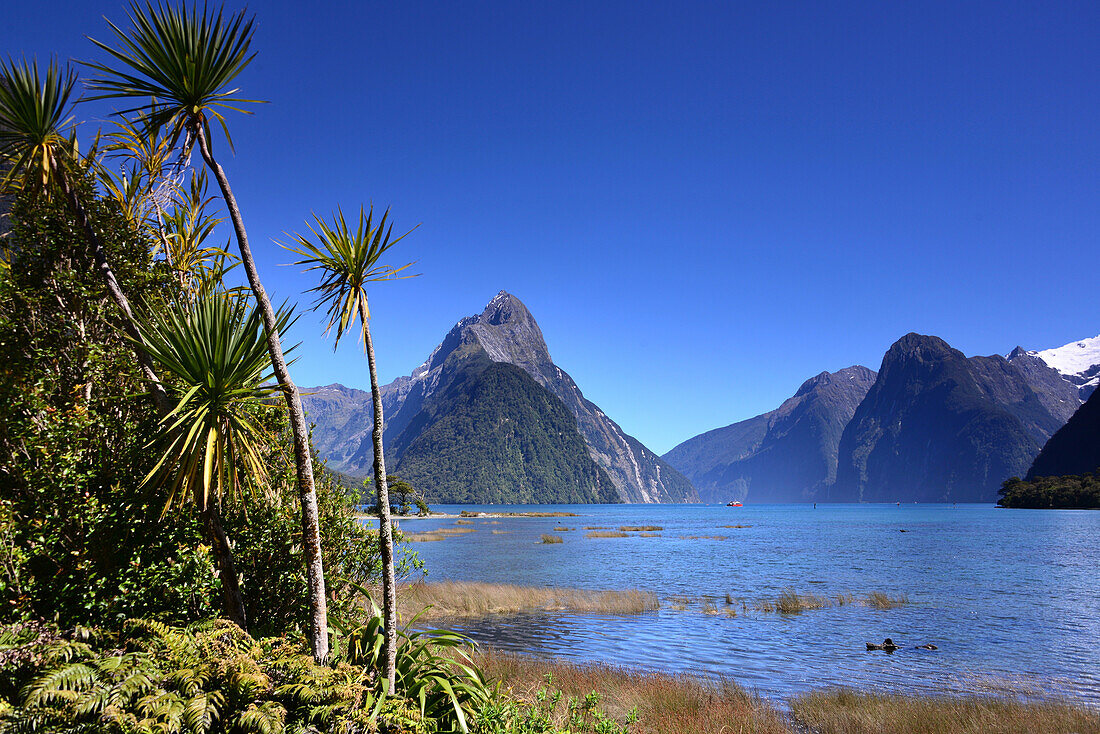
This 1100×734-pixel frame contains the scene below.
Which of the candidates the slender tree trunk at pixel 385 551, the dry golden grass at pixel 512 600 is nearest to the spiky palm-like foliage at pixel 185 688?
the slender tree trunk at pixel 385 551

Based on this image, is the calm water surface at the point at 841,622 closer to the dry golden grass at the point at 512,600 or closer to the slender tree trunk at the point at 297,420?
the dry golden grass at the point at 512,600

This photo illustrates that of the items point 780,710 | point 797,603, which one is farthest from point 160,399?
point 797,603

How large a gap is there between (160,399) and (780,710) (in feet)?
44.3

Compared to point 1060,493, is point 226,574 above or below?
above

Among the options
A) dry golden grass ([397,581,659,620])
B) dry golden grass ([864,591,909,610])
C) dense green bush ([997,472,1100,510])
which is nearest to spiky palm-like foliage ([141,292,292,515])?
dry golden grass ([397,581,659,620])

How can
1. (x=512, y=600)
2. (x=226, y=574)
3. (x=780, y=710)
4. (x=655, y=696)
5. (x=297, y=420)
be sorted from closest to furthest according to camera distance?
(x=297, y=420) < (x=226, y=574) < (x=655, y=696) < (x=780, y=710) < (x=512, y=600)

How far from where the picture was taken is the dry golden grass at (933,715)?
484 inches

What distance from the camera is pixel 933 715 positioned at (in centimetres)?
1282

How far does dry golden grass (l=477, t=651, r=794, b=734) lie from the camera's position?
11891 mm

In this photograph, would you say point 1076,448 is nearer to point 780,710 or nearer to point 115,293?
point 780,710

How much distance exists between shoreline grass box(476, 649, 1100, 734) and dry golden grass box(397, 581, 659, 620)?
1217cm

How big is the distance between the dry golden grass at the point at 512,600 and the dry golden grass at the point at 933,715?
13.9 metres

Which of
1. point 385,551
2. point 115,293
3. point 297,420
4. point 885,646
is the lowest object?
point 885,646

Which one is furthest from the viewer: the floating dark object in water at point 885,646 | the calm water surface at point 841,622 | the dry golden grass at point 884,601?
the dry golden grass at point 884,601
